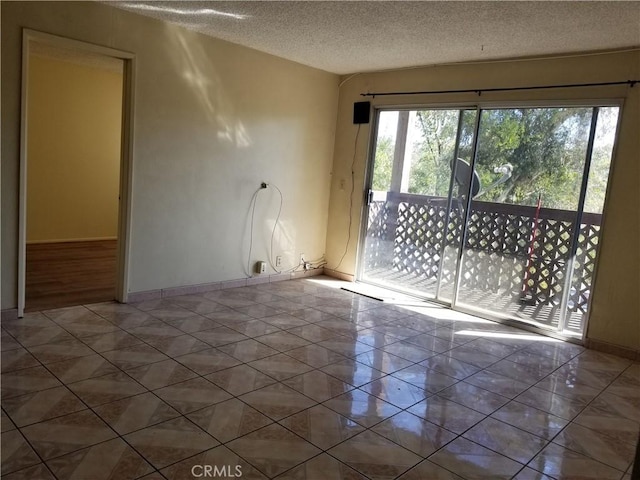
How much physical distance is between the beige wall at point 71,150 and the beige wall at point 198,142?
9.43 ft

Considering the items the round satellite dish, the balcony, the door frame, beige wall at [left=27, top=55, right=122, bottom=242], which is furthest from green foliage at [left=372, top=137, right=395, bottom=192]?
beige wall at [left=27, top=55, right=122, bottom=242]

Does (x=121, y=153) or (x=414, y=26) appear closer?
(x=414, y=26)

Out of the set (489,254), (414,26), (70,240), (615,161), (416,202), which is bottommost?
(70,240)

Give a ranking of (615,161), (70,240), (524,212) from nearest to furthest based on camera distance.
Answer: (615,161) → (524,212) → (70,240)

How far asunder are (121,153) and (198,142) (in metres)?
0.69

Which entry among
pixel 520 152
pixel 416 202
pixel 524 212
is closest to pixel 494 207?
pixel 524 212

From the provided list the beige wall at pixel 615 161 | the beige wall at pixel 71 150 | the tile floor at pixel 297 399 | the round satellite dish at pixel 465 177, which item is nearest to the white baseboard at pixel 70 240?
the beige wall at pixel 71 150

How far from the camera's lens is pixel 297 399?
8.59 feet

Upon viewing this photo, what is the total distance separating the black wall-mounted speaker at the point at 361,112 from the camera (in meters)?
5.26

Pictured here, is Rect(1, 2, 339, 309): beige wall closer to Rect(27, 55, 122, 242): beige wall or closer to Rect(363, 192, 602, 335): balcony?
Rect(363, 192, 602, 335): balcony

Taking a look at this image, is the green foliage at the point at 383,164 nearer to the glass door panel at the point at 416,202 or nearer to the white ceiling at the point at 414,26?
the glass door panel at the point at 416,202

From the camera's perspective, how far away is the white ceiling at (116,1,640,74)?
9.90 feet

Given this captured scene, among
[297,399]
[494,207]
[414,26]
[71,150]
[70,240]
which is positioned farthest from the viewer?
[70,240]

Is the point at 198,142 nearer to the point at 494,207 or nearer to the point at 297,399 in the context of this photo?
the point at 297,399
